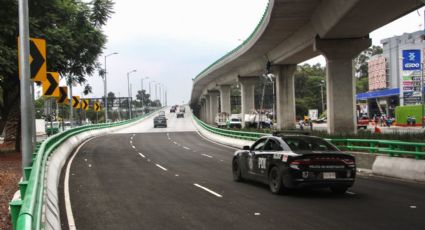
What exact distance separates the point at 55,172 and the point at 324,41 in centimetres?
1909

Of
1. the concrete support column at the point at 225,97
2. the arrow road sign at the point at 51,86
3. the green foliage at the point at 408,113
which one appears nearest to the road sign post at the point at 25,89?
the arrow road sign at the point at 51,86

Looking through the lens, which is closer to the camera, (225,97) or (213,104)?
(225,97)

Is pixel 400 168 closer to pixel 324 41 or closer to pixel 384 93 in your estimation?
pixel 324 41

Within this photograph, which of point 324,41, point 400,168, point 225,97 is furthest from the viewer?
point 225,97

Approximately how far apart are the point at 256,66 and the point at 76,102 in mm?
17949

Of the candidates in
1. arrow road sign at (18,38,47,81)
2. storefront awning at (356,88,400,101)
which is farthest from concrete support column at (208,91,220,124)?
arrow road sign at (18,38,47,81)

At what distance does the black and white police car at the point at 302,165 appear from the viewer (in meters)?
12.3

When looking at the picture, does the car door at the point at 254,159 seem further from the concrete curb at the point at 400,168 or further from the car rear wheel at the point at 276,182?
the concrete curb at the point at 400,168

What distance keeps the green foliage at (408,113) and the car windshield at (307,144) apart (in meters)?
44.8

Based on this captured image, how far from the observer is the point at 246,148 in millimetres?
15484

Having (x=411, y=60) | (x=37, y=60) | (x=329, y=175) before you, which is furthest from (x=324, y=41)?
Result: (x=37, y=60)

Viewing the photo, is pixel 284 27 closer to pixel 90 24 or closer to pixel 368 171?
pixel 90 24

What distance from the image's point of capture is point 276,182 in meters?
13.1

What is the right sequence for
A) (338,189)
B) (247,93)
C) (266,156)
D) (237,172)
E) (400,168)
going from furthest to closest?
(247,93) → (400,168) → (237,172) → (266,156) → (338,189)
